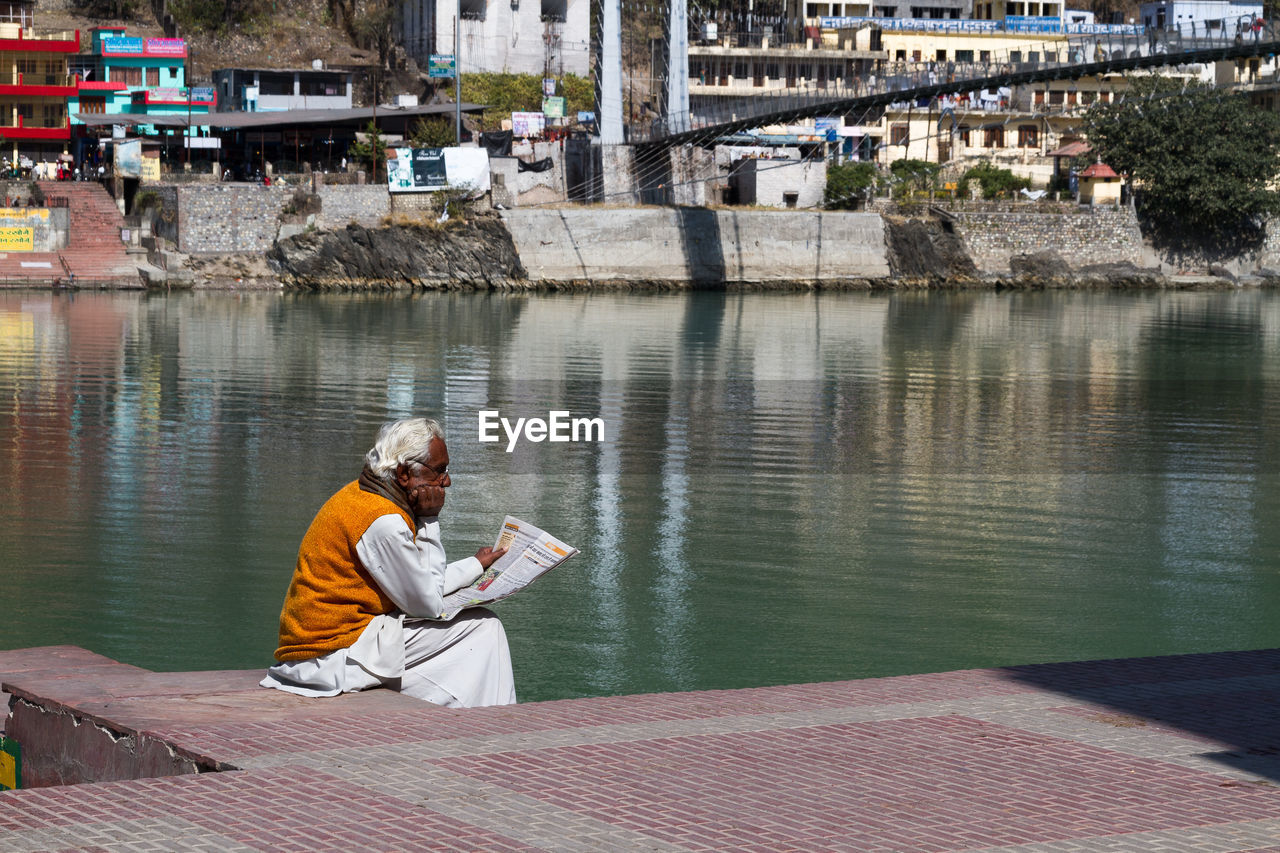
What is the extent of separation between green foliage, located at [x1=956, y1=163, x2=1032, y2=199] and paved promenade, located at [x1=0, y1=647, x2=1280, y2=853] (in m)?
63.8

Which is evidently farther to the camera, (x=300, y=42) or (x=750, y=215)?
(x=300, y=42)

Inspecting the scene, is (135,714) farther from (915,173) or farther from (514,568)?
(915,173)

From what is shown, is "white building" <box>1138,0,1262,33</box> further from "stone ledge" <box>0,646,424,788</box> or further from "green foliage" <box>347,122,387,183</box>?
"stone ledge" <box>0,646,424,788</box>

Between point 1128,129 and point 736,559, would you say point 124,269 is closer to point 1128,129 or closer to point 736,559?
point 1128,129

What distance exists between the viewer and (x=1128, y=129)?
6706 cm

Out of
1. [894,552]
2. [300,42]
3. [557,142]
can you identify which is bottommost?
[894,552]

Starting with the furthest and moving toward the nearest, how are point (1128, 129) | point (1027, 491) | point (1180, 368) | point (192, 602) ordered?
1. point (1128, 129)
2. point (1180, 368)
3. point (1027, 491)
4. point (192, 602)

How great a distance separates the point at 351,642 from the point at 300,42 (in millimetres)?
75812

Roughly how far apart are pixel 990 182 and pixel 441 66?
23572mm

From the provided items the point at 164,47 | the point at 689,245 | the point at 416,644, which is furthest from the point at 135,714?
the point at 164,47

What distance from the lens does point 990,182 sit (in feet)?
230

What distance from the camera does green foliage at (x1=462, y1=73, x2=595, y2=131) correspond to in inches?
2817

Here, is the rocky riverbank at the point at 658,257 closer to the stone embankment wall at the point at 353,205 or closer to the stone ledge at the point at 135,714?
the stone embankment wall at the point at 353,205

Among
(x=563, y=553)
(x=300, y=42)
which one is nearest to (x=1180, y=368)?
(x=563, y=553)
